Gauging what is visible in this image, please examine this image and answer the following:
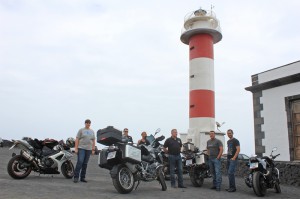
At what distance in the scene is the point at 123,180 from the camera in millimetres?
6582

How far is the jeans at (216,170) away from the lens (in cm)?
836

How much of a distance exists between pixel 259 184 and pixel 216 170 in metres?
1.29

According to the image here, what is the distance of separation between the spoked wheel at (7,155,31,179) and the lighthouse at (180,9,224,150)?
1098 centimetres

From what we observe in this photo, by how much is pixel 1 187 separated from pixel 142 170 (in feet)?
9.88

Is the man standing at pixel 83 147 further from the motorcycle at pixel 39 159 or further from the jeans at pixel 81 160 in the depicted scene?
the motorcycle at pixel 39 159

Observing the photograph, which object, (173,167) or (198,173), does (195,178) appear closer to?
(198,173)

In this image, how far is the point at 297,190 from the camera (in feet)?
29.9

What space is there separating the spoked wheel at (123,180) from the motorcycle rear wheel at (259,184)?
312cm

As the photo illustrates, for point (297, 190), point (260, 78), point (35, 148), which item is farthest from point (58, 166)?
point (260, 78)

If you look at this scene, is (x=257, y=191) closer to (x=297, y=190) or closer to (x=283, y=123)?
(x=297, y=190)

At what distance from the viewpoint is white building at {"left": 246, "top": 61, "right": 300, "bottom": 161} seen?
12.2 meters

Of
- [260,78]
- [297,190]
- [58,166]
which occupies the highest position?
[260,78]

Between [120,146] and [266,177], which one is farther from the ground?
[120,146]

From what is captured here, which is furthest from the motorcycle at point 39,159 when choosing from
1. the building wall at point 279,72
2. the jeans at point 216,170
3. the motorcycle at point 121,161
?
the building wall at point 279,72
